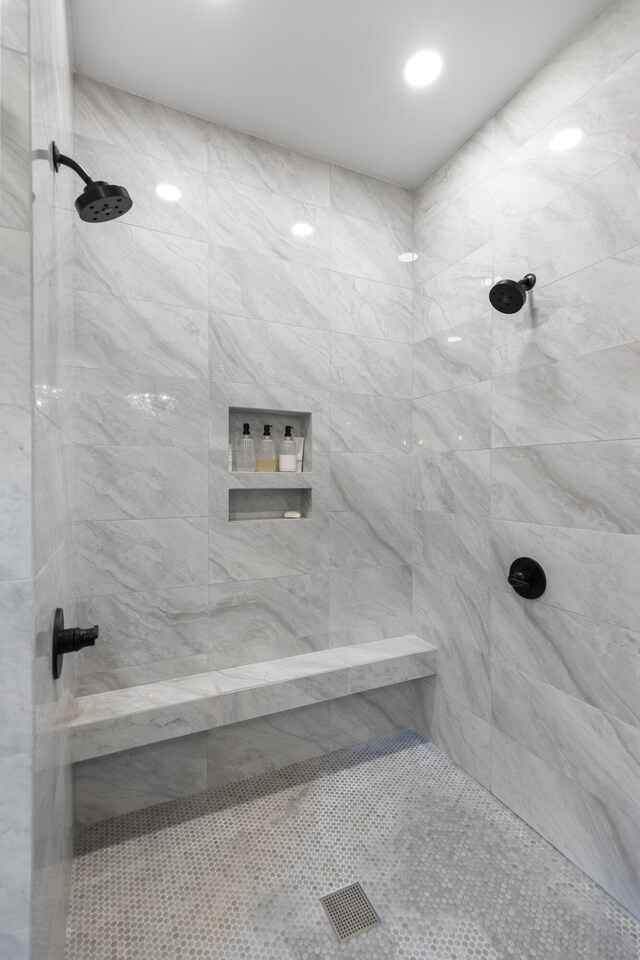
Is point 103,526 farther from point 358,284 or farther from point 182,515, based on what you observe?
point 358,284

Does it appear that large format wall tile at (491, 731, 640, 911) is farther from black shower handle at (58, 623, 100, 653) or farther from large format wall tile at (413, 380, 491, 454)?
black shower handle at (58, 623, 100, 653)

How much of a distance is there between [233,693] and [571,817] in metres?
1.14

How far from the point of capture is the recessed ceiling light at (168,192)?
161 cm

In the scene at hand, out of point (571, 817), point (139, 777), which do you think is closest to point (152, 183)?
point (139, 777)

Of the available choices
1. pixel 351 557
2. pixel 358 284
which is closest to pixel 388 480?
pixel 351 557

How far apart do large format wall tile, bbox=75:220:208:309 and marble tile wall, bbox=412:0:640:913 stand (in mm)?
1051

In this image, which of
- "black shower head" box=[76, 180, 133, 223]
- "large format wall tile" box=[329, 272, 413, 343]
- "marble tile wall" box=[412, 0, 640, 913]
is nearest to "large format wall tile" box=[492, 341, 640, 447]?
"marble tile wall" box=[412, 0, 640, 913]

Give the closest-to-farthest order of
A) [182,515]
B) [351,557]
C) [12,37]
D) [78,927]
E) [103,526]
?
[12,37] < [78,927] < [103,526] < [182,515] < [351,557]

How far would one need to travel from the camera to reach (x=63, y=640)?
2.94 ft

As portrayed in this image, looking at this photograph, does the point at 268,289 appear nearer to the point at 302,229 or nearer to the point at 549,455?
the point at 302,229

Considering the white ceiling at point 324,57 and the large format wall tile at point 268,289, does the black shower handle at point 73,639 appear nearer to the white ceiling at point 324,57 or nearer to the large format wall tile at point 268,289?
the large format wall tile at point 268,289

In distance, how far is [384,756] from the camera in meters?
1.85

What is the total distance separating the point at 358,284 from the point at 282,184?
20.0 inches

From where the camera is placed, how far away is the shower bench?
1.39 m
